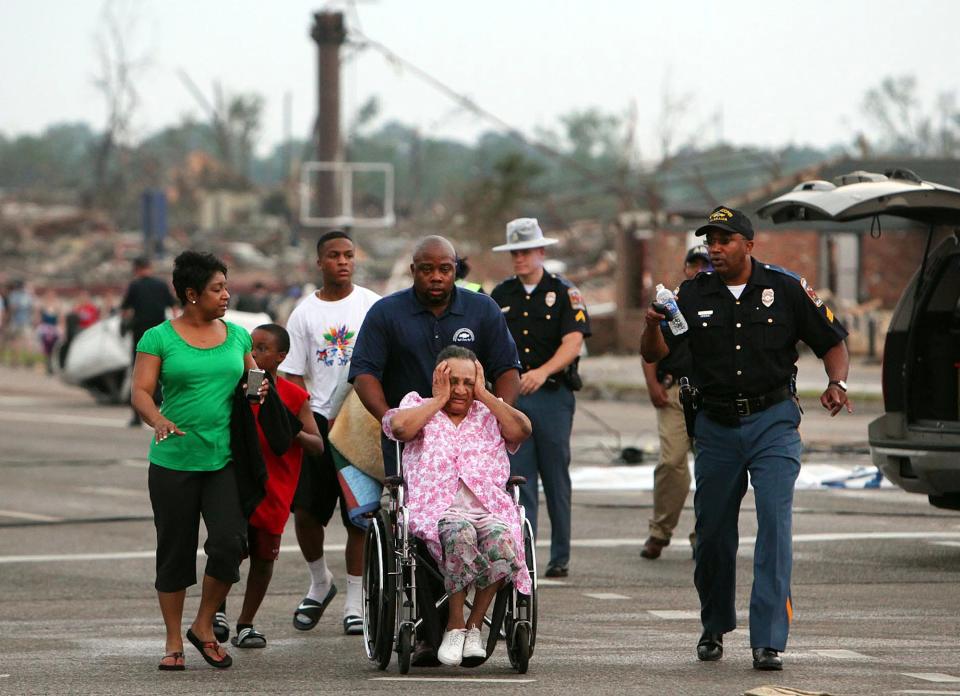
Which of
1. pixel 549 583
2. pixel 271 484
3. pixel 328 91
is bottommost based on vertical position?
pixel 549 583

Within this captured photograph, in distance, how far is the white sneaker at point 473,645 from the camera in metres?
7.69

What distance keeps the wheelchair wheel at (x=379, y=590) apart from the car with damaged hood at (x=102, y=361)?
18415mm

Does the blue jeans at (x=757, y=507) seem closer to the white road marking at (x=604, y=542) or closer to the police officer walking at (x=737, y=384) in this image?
the police officer walking at (x=737, y=384)

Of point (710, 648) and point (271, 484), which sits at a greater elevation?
point (271, 484)

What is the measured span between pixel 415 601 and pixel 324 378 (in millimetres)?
2131

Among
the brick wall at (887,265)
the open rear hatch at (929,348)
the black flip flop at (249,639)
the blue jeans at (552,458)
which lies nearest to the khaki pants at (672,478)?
the blue jeans at (552,458)

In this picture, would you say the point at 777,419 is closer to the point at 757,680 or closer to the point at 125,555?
the point at 757,680

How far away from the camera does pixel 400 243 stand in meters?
79.7

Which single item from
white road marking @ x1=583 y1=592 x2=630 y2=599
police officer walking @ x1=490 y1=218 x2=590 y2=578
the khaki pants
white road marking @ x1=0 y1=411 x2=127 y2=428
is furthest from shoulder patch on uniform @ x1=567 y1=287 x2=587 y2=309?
white road marking @ x1=0 y1=411 x2=127 y2=428

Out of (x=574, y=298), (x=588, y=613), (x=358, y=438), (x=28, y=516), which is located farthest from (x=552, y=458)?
(x=28, y=516)

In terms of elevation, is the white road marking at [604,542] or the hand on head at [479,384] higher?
the hand on head at [479,384]

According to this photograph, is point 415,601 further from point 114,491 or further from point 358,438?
point 114,491

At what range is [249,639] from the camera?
28.6ft

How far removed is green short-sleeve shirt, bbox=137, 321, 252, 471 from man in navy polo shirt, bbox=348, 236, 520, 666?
2.05 feet
